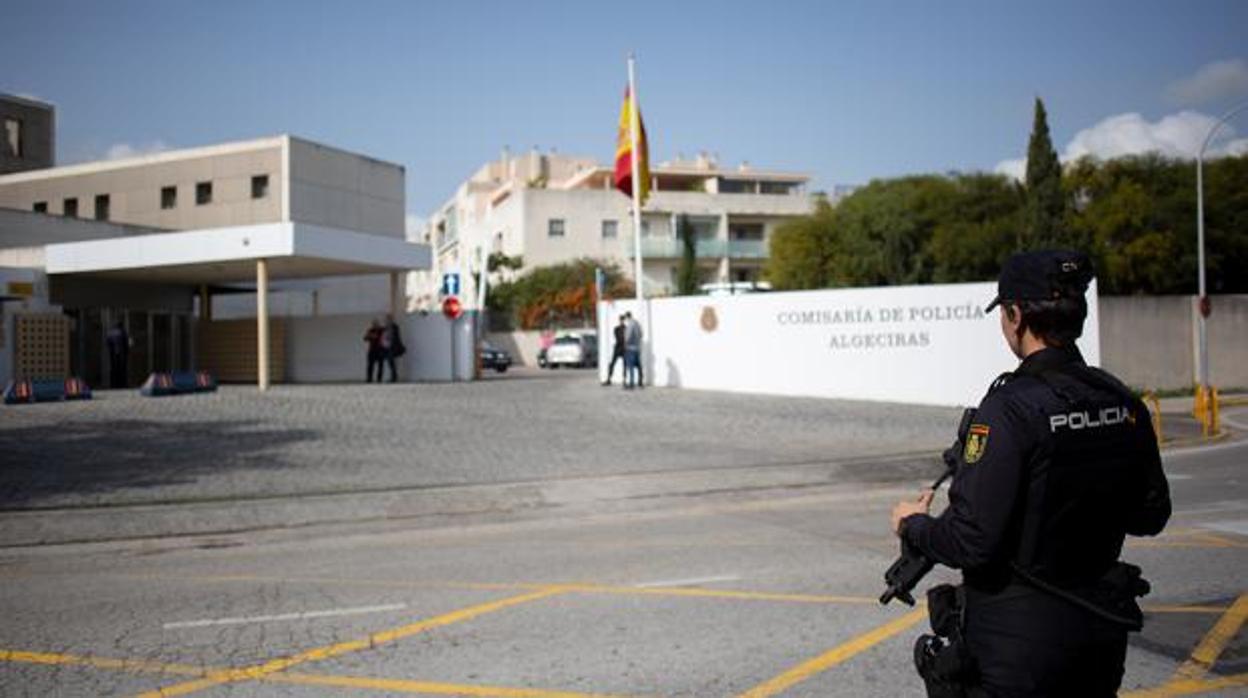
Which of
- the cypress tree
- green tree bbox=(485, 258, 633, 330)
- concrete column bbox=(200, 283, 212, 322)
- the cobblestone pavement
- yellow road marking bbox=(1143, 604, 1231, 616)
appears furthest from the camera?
green tree bbox=(485, 258, 633, 330)

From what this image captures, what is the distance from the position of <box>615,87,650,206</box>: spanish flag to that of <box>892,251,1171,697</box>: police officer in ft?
76.4

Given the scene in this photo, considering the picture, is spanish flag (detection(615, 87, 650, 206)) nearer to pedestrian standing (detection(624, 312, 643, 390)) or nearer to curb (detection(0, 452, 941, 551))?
pedestrian standing (detection(624, 312, 643, 390))

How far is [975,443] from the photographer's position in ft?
8.31

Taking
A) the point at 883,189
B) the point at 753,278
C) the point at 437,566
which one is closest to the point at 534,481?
the point at 437,566

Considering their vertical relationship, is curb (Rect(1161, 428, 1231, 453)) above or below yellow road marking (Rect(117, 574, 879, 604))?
below

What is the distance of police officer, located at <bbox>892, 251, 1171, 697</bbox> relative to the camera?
2.43 metres

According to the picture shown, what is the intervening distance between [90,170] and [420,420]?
30.7 meters

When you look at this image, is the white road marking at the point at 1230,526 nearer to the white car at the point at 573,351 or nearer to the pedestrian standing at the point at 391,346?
the pedestrian standing at the point at 391,346

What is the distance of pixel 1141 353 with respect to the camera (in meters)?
27.8

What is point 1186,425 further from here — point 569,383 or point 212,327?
point 212,327

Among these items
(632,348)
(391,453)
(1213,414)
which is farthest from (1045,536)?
(632,348)

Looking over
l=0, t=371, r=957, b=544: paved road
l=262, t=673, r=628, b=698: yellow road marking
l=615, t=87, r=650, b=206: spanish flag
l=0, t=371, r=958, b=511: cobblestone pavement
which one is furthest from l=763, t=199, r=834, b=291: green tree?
l=262, t=673, r=628, b=698: yellow road marking

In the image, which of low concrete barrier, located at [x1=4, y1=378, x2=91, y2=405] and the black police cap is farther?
low concrete barrier, located at [x1=4, y1=378, x2=91, y2=405]

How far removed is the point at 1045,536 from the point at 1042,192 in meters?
35.8
